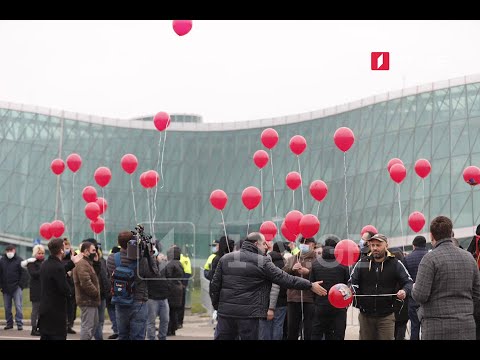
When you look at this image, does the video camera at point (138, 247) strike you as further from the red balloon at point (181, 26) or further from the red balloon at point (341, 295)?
the red balloon at point (181, 26)

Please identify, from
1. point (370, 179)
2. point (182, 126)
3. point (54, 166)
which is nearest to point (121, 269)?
point (54, 166)

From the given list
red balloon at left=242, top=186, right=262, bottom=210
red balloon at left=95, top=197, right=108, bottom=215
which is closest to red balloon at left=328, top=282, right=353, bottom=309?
red balloon at left=242, top=186, right=262, bottom=210

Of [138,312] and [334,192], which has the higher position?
[334,192]

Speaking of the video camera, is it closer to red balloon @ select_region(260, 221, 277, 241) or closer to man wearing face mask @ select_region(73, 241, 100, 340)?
man wearing face mask @ select_region(73, 241, 100, 340)

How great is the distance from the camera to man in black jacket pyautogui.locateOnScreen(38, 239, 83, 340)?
11.1 meters

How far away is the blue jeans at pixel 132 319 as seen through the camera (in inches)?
474

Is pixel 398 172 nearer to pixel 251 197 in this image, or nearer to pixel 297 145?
pixel 297 145

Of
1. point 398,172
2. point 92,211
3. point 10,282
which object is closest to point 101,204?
point 92,211

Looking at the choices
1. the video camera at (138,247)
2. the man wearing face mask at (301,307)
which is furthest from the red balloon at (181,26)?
the man wearing face mask at (301,307)

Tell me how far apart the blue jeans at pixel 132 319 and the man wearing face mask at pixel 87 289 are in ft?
2.07

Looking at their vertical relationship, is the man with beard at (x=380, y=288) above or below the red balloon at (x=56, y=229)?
below

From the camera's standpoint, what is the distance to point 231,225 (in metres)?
60.0
